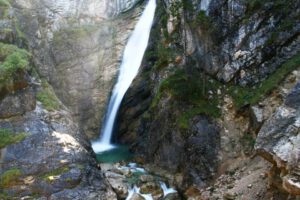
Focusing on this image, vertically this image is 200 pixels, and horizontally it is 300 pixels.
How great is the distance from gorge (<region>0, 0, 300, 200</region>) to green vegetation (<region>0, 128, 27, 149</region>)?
3cm

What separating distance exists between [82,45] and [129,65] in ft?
10.1

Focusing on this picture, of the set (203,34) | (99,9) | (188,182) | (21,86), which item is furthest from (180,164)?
(99,9)

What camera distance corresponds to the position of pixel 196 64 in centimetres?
1522

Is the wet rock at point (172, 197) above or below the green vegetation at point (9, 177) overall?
below

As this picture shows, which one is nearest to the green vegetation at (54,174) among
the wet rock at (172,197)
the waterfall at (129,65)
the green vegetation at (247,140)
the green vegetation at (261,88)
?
the wet rock at (172,197)

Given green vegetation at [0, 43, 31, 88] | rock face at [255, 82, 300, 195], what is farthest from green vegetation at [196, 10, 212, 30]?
green vegetation at [0, 43, 31, 88]

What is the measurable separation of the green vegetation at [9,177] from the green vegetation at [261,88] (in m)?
7.86

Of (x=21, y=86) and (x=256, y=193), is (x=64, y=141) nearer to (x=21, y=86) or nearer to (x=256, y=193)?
(x=21, y=86)

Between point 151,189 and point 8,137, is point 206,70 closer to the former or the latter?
point 151,189

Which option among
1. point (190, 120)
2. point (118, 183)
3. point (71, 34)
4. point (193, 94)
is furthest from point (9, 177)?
point (71, 34)

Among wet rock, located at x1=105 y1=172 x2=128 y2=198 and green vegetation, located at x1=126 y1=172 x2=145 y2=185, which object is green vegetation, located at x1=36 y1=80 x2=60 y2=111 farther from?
green vegetation, located at x1=126 y1=172 x2=145 y2=185

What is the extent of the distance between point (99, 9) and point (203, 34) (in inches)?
387

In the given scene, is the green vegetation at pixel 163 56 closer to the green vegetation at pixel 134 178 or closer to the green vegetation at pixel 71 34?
the green vegetation at pixel 134 178

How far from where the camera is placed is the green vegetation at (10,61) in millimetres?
13317
